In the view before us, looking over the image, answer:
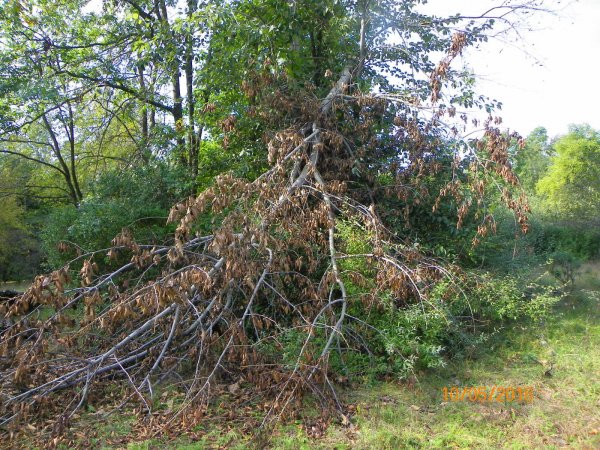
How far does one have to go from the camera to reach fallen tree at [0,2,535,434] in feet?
15.1

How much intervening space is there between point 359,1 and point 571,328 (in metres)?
6.17

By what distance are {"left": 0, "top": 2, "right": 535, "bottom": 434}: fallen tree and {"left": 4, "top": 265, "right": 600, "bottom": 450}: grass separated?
331mm

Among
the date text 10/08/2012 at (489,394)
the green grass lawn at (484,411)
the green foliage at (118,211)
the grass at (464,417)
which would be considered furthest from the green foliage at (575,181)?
Result: the date text 10/08/2012 at (489,394)

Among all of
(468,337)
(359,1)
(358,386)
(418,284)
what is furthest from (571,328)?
(359,1)

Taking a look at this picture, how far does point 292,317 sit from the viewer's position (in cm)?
603

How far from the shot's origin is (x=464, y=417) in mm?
4301

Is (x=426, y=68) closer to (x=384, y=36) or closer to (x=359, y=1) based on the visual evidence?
(x=384, y=36)

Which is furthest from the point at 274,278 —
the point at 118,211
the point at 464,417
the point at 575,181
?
the point at 575,181

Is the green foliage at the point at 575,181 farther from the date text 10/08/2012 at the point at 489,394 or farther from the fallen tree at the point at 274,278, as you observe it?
the date text 10/08/2012 at the point at 489,394

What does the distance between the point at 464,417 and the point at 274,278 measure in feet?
8.69

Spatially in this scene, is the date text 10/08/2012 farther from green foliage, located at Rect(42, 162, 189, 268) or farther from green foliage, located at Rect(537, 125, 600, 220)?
green foliage, located at Rect(537, 125, 600, 220)

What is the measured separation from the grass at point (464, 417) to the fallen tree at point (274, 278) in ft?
1.08

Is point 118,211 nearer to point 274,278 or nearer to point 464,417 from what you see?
point 274,278

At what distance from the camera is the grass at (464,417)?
387 cm
